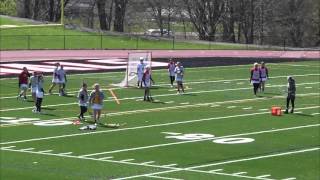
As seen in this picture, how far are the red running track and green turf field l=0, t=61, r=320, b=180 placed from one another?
56.5 feet

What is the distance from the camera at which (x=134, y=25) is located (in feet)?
335

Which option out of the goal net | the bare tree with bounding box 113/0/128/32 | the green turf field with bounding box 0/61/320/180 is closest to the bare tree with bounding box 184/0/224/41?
the bare tree with bounding box 113/0/128/32

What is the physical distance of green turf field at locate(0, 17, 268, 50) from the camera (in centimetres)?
6688

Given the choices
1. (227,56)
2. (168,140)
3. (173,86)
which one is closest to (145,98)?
(173,86)

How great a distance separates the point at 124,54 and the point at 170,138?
3677 centimetres

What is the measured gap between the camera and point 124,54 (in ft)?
204

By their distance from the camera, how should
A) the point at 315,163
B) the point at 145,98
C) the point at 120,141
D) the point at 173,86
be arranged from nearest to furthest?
the point at 315,163 → the point at 120,141 → the point at 145,98 → the point at 173,86

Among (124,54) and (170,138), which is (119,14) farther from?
(170,138)

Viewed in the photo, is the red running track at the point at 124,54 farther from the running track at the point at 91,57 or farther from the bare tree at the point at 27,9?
the bare tree at the point at 27,9

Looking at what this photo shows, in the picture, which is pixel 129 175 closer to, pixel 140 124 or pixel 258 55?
pixel 140 124

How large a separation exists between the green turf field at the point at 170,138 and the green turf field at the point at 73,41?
2656cm

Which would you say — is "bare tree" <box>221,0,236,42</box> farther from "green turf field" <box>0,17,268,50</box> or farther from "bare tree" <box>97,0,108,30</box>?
"green turf field" <box>0,17,268,50</box>

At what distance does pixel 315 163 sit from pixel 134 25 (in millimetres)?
81358

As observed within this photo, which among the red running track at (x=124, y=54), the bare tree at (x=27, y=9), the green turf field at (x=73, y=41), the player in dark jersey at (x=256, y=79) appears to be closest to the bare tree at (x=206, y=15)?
the green turf field at (x=73, y=41)
